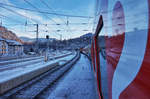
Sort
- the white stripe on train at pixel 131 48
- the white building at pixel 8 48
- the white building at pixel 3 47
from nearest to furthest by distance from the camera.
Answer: the white stripe on train at pixel 131 48, the white building at pixel 3 47, the white building at pixel 8 48

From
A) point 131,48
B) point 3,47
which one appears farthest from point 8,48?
point 131,48

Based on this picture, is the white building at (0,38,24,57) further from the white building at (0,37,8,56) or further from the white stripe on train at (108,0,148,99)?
the white stripe on train at (108,0,148,99)

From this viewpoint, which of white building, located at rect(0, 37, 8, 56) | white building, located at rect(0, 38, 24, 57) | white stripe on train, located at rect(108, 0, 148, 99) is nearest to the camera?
white stripe on train, located at rect(108, 0, 148, 99)

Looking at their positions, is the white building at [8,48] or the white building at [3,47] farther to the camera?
the white building at [8,48]

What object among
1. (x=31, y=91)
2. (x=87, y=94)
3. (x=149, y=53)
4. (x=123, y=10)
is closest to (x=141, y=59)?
(x=149, y=53)

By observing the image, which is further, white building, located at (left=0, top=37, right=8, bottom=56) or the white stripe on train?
white building, located at (left=0, top=37, right=8, bottom=56)

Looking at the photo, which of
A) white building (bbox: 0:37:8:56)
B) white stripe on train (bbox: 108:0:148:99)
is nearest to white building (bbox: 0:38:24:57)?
white building (bbox: 0:37:8:56)

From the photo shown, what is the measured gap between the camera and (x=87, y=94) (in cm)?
512

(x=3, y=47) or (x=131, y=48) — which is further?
(x=3, y=47)

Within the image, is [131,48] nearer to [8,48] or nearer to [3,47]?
[3,47]

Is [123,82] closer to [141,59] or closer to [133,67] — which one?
[133,67]

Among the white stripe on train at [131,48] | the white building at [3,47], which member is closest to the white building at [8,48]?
the white building at [3,47]

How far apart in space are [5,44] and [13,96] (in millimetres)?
29582

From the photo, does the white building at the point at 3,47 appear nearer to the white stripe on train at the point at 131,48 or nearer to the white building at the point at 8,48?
the white building at the point at 8,48
